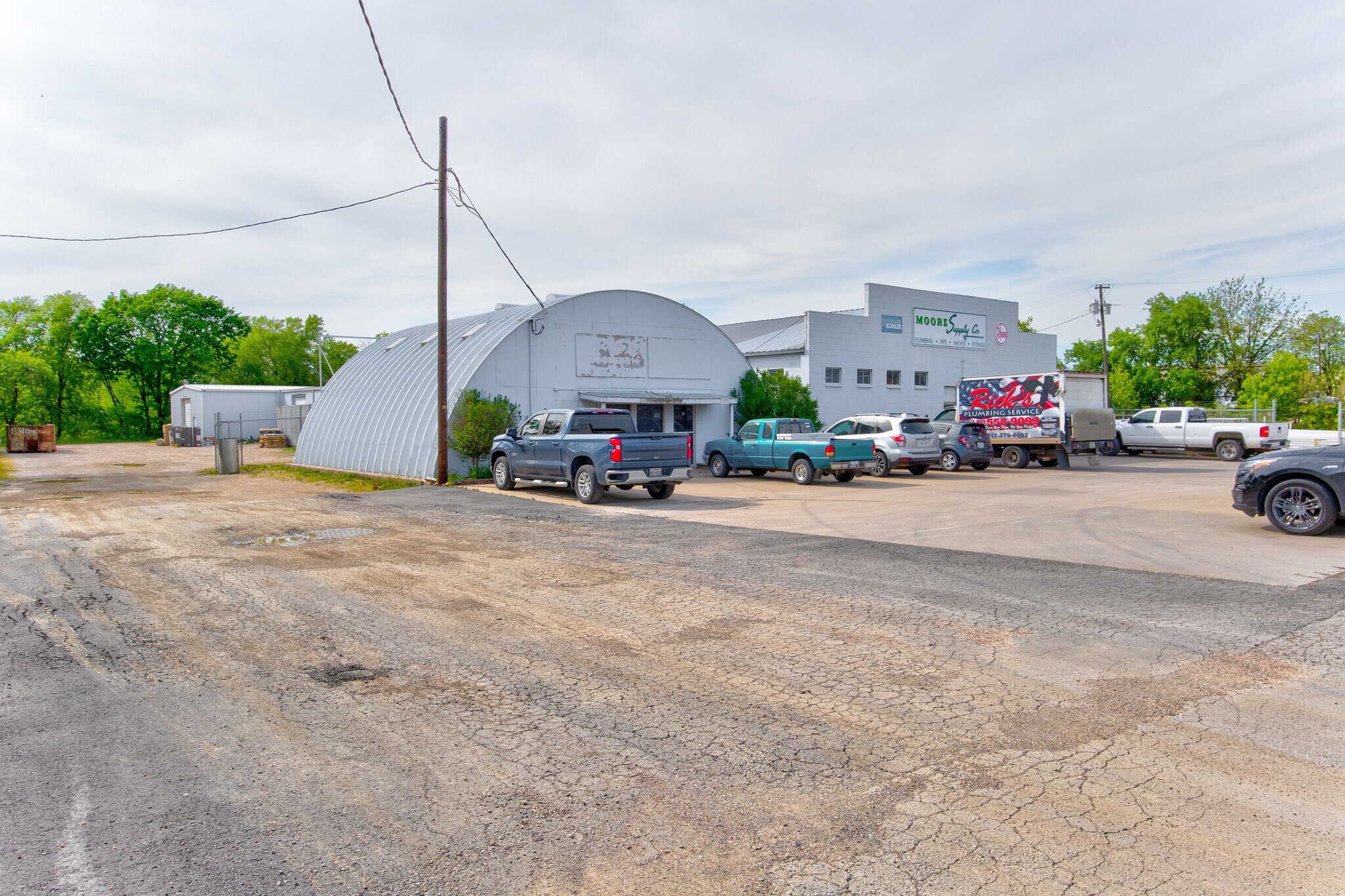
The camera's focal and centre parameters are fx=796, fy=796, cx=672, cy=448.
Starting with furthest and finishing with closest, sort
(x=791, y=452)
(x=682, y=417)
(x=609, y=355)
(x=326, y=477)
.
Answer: (x=682, y=417), (x=609, y=355), (x=326, y=477), (x=791, y=452)

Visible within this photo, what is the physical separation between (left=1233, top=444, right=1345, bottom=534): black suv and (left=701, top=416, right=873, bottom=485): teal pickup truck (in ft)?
28.8

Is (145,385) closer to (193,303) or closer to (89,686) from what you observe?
(193,303)

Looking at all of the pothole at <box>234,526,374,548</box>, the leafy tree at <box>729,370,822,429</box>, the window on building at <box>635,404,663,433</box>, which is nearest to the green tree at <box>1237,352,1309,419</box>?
the leafy tree at <box>729,370,822,429</box>

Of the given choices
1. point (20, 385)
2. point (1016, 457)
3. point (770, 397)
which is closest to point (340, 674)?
point (770, 397)

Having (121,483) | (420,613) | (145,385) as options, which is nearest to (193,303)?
(145,385)

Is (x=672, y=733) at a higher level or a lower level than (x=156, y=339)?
lower

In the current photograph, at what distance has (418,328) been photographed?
29422 mm

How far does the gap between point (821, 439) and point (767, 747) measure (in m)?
16.0

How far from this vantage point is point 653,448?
51.2 ft

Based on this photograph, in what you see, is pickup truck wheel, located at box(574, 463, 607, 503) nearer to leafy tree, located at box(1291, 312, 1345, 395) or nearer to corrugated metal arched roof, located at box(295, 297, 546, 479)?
corrugated metal arched roof, located at box(295, 297, 546, 479)

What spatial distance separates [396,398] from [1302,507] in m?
21.3

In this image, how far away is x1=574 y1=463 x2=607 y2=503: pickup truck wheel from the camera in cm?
1557

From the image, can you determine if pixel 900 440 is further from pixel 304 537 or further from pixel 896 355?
pixel 304 537

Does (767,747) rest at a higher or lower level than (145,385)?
lower
